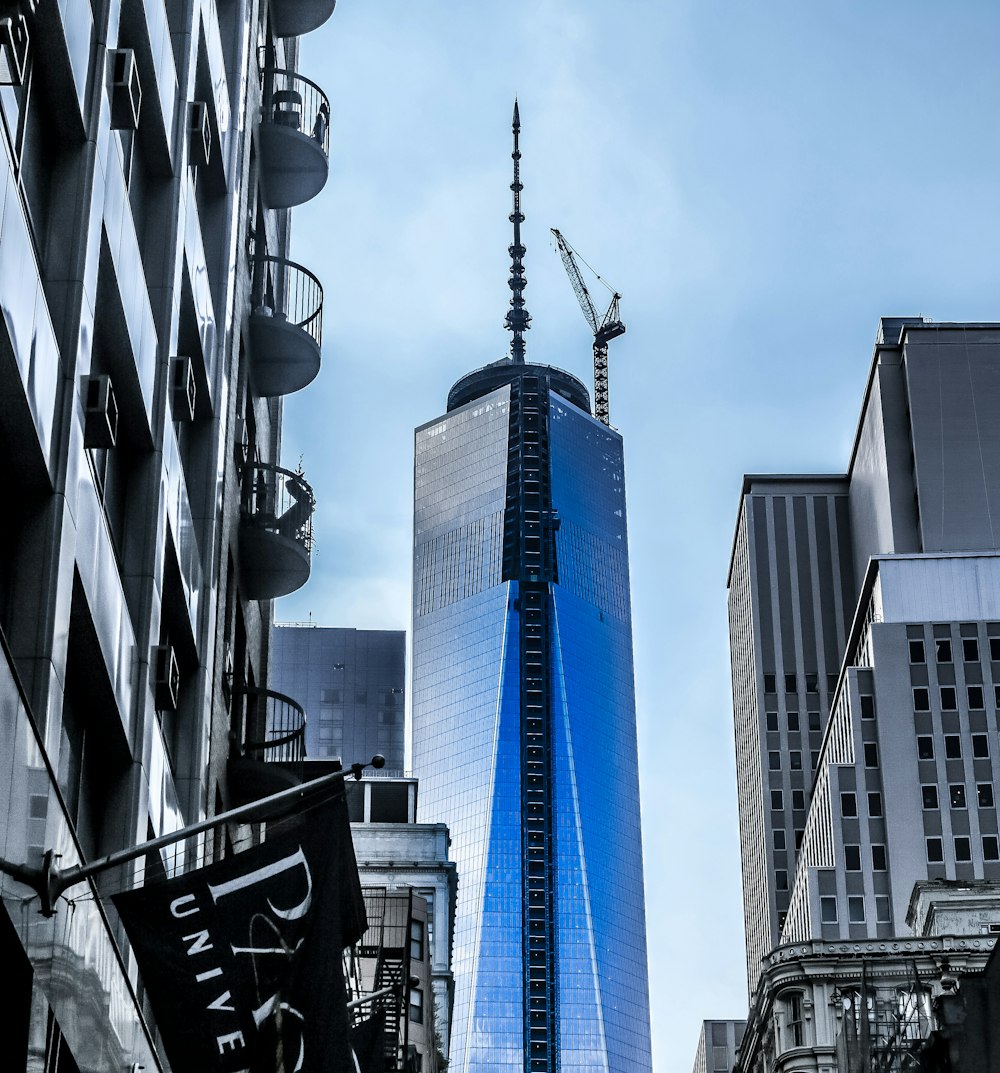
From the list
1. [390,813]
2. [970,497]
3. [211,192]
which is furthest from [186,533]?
[970,497]

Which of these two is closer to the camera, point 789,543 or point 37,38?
point 37,38

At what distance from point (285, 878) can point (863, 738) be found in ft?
379

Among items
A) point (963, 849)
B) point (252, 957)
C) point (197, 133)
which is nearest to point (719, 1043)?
point (963, 849)

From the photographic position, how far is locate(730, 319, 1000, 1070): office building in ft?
417

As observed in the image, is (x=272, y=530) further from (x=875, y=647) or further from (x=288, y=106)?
(x=875, y=647)

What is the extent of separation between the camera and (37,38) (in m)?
21.0

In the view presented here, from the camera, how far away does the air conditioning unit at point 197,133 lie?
30.8 m

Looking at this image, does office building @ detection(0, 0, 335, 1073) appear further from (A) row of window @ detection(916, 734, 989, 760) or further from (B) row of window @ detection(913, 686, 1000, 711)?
(B) row of window @ detection(913, 686, 1000, 711)

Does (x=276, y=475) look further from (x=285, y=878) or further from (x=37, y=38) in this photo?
(x=285, y=878)

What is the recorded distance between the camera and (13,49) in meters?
19.2

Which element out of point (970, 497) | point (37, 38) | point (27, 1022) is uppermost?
point (970, 497)

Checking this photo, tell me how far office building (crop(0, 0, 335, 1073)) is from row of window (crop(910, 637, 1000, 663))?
314 feet

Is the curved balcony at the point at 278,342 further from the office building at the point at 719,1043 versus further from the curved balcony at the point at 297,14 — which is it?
the office building at the point at 719,1043

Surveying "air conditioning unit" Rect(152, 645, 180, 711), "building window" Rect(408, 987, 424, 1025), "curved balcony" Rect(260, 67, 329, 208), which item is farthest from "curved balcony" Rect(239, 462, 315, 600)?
"building window" Rect(408, 987, 424, 1025)
